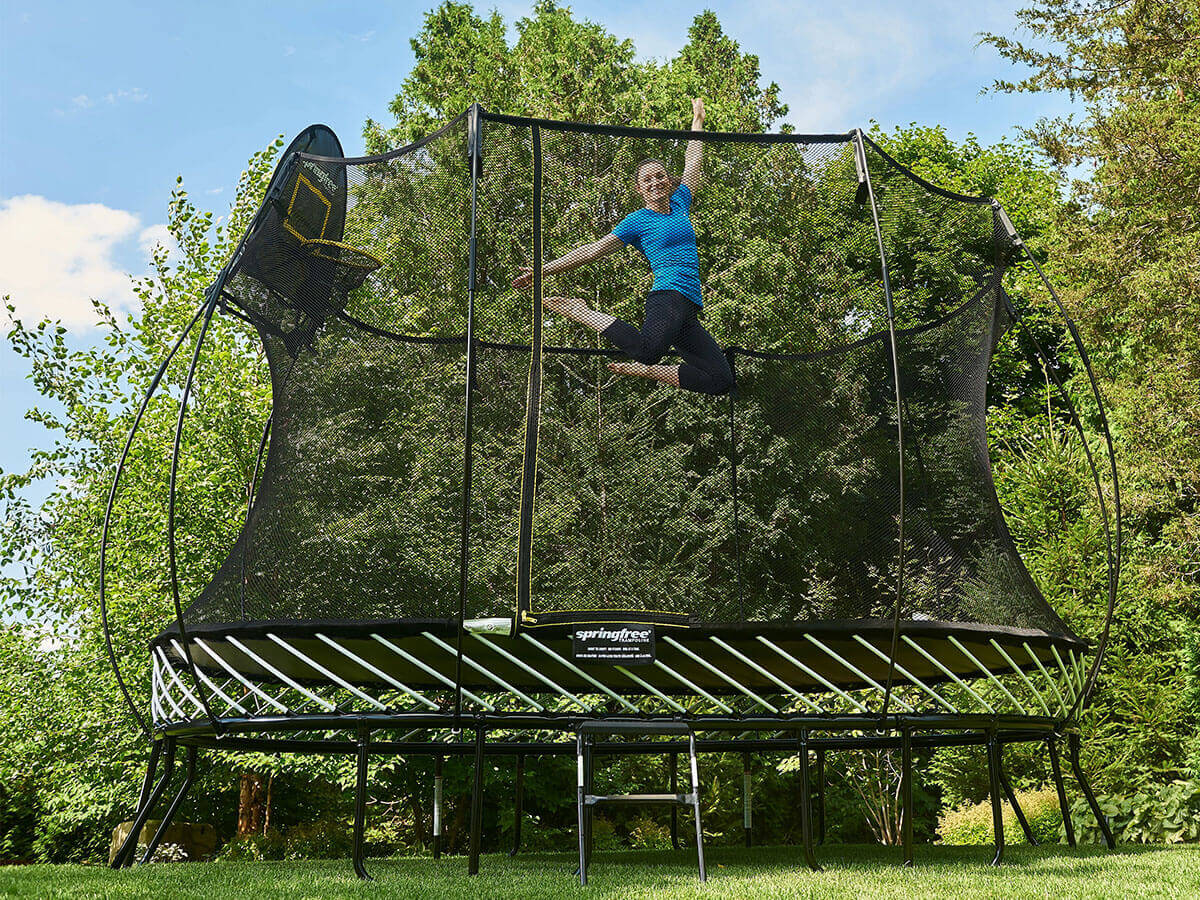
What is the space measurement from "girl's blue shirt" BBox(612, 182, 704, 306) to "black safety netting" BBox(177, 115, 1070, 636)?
A: 14 centimetres

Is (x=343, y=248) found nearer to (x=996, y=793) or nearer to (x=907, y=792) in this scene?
(x=907, y=792)

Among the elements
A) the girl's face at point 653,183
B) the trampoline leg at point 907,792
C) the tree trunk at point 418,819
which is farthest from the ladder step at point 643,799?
the tree trunk at point 418,819

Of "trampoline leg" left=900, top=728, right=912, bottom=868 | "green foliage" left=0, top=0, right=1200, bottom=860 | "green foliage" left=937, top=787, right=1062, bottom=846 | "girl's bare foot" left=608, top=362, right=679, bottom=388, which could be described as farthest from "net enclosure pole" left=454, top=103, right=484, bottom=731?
"green foliage" left=937, top=787, right=1062, bottom=846

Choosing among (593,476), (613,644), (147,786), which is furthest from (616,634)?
(147,786)

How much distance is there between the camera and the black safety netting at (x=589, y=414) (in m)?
4.36

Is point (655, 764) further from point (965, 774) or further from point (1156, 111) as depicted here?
point (1156, 111)

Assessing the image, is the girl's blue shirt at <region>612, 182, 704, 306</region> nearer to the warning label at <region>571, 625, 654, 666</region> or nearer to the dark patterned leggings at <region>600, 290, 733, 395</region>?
the dark patterned leggings at <region>600, 290, 733, 395</region>

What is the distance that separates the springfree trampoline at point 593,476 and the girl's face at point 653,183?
6 cm

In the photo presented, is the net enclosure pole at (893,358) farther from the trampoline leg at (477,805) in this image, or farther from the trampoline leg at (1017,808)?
the trampoline leg at (477,805)

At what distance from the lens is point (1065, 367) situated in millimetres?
12805

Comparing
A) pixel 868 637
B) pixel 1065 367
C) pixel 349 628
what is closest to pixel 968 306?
pixel 868 637

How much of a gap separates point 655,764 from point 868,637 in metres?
5.67

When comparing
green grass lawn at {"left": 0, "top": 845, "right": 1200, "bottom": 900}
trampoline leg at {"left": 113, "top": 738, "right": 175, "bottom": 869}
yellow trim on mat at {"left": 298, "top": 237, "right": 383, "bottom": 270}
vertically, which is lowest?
green grass lawn at {"left": 0, "top": 845, "right": 1200, "bottom": 900}

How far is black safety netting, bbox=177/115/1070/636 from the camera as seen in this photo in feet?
14.3
